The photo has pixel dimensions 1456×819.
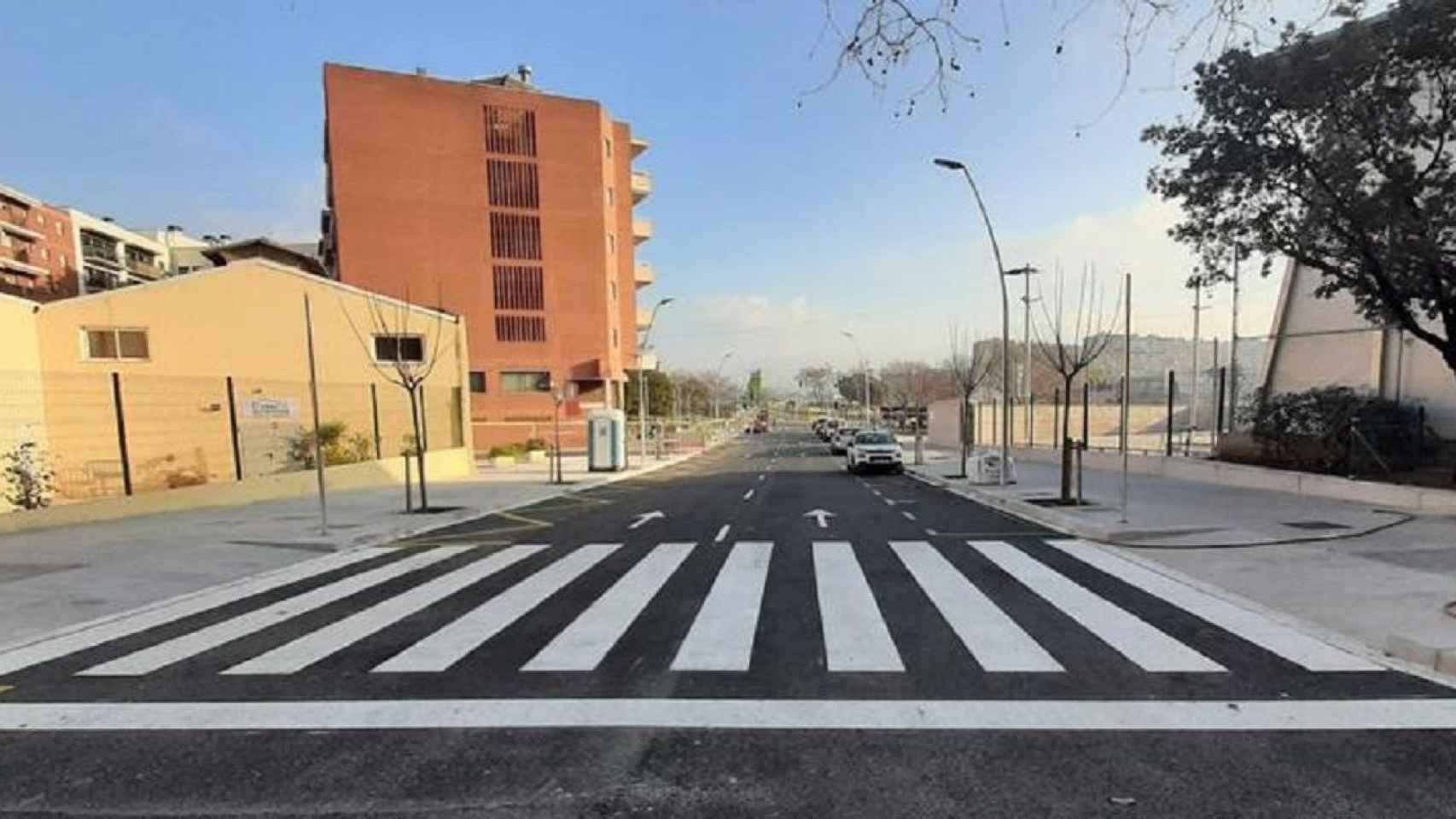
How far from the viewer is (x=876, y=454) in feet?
94.8

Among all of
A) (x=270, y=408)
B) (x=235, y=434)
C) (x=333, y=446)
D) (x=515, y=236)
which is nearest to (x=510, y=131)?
(x=515, y=236)

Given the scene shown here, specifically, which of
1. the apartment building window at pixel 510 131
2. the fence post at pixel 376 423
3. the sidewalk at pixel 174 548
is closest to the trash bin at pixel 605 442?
the fence post at pixel 376 423

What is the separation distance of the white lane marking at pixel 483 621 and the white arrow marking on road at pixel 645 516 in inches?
145

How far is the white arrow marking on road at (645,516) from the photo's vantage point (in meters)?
14.4

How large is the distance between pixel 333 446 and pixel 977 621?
68.3ft

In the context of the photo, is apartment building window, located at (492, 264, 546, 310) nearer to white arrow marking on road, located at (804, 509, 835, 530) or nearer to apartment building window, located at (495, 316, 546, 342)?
apartment building window, located at (495, 316, 546, 342)

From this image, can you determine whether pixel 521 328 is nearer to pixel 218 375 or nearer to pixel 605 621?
pixel 218 375

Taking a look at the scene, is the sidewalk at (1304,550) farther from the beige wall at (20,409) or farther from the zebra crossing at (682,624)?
the beige wall at (20,409)

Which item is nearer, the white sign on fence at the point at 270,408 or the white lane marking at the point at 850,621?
the white lane marking at the point at 850,621

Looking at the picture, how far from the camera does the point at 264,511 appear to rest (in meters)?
16.6

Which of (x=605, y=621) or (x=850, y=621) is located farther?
(x=605, y=621)

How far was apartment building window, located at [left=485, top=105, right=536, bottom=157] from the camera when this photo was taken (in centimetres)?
5459

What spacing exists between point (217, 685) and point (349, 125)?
55824mm

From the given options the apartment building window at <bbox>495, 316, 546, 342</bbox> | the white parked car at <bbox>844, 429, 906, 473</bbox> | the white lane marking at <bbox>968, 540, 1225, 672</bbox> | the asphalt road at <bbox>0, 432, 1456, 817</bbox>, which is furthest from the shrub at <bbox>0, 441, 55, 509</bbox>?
the apartment building window at <bbox>495, 316, 546, 342</bbox>
